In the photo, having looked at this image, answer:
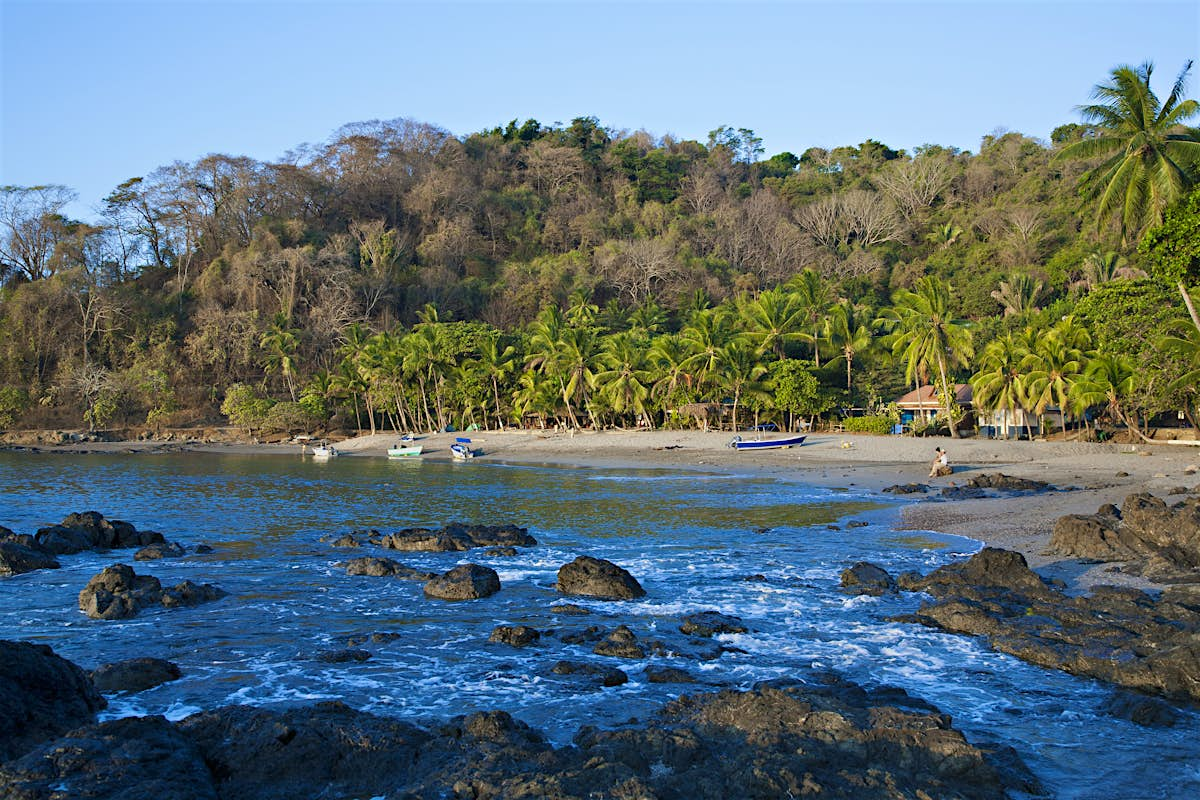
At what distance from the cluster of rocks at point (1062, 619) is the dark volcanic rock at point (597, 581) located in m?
3.92

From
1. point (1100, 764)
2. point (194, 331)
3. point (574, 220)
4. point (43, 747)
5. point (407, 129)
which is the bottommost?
point (1100, 764)

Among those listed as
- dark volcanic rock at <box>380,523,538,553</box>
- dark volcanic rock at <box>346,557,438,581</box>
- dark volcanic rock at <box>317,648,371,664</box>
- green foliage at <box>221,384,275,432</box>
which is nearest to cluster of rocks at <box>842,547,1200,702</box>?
dark volcanic rock at <box>317,648,371,664</box>

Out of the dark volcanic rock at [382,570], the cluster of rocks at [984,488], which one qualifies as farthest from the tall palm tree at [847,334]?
the dark volcanic rock at [382,570]

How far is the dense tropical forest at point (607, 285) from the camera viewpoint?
36.8 m

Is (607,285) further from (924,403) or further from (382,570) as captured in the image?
(382,570)

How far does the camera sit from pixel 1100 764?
8195mm

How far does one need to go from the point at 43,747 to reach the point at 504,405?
49550 millimetres

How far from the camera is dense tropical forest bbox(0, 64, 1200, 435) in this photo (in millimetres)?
36812

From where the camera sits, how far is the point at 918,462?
37469 mm

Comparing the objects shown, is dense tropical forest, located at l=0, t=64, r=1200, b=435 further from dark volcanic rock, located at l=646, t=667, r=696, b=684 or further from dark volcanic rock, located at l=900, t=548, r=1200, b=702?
dark volcanic rock, located at l=646, t=667, r=696, b=684

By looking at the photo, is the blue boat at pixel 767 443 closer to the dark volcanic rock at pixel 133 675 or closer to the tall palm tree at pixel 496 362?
the tall palm tree at pixel 496 362

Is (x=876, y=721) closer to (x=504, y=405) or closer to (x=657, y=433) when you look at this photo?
(x=657, y=433)

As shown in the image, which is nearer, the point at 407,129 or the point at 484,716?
the point at 484,716

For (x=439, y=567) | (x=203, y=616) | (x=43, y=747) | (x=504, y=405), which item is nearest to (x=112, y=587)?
(x=203, y=616)
